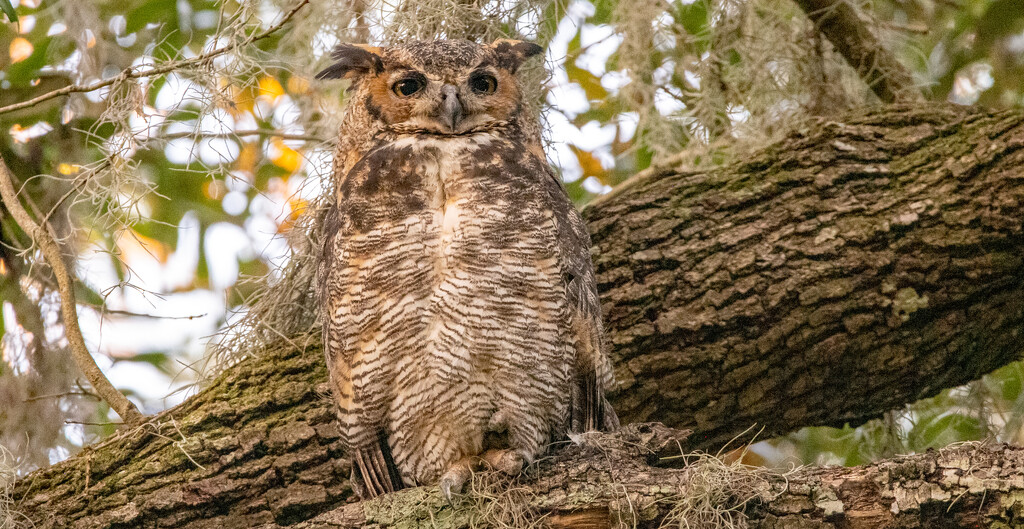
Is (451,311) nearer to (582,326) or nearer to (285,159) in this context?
(582,326)

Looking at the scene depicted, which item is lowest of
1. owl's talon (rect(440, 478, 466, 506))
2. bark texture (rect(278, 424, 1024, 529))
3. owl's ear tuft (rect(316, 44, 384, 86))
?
bark texture (rect(278, 424, 1024, 529))

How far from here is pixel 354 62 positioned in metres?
2.27

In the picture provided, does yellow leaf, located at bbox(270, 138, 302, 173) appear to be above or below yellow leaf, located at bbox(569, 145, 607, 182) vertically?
above

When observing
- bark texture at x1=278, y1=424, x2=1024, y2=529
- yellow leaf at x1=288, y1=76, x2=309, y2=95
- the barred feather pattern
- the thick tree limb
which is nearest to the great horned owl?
the barred feather pattern

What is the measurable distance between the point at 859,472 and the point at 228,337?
5.91ft

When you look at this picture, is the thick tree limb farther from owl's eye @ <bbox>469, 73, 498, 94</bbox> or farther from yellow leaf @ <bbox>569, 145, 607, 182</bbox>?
owl's eye @ <bbox>469, 73, 498, 94</bbox>

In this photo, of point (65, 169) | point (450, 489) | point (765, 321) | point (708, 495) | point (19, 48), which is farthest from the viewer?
point (19, 48)

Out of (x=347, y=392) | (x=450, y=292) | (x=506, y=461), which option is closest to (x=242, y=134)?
(x=347, y=392)

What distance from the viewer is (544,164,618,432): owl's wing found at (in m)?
2.09

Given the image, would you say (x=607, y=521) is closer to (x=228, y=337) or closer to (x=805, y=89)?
(x=228, y=337)

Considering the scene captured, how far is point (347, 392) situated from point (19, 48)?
223 cm

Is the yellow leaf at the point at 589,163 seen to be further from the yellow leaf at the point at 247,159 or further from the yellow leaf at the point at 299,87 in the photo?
the yellow leaf at the point at 247,159

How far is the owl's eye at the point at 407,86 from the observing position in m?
2.19

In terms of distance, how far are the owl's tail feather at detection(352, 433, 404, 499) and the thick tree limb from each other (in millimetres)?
2209
